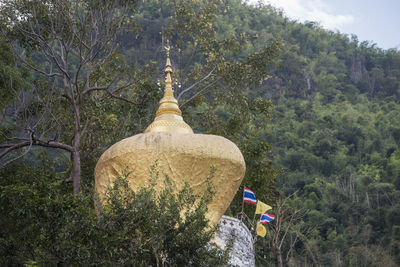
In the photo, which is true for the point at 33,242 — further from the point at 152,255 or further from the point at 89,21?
the point at 89,21

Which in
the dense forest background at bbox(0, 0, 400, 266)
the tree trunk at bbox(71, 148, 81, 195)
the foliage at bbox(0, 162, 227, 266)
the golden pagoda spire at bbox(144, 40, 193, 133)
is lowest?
the dense forest background at bbox(0, 0, 400, 266)

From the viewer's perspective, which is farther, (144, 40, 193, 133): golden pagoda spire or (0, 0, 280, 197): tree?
(0, 0, 280, 197): tree

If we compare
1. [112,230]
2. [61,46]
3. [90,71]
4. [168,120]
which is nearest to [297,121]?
[90,71]

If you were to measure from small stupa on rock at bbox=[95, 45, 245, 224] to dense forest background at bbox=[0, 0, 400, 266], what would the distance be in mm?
1108

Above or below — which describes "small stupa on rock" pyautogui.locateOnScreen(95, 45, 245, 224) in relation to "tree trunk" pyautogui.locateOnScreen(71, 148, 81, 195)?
above

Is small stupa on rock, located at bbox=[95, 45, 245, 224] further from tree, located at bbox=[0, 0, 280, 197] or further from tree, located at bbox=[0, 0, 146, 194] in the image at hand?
tree, located at bbox=[0, 0, 146, 194]

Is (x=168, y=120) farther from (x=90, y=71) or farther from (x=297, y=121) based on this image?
(x=297, y=121)

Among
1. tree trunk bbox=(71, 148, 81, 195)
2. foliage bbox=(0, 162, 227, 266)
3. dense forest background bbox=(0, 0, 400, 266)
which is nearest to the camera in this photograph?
foliage bbox=(0, 162, 227, 266)

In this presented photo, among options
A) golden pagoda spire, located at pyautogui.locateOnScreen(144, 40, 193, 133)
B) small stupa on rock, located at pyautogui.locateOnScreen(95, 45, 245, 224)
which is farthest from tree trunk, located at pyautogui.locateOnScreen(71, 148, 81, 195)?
golden pagoda spire, located at pyautogui.locateOnScreen(144, 40, 193, 133)

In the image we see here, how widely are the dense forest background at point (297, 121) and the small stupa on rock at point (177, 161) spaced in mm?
1108

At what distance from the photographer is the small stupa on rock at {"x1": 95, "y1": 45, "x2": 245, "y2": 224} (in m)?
9.34

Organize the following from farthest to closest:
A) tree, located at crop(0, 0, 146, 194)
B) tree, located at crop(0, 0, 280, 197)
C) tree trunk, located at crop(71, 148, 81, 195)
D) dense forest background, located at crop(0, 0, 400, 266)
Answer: dense forest background, located at crop(0, 0, 400, 266), tree, located at crop(0, 0, 280, 197), tree, located at crop(0, 0, 146, 194), tree trunk, located at crop(71, 148, 81, 195)

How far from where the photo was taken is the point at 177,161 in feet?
30.7

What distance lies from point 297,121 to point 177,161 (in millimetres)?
50629
